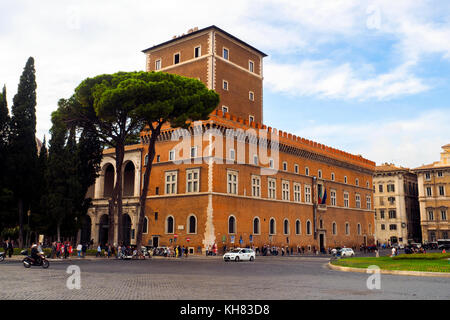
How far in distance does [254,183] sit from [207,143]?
7309 mm

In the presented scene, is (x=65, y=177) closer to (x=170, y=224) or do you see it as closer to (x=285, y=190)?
(x=170, y=224)

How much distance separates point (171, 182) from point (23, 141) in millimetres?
13907

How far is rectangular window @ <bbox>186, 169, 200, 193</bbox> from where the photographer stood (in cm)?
3963

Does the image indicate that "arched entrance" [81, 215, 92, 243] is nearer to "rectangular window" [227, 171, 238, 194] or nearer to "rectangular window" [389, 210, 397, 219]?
"rectangular window" [227, 171, 238, 194]

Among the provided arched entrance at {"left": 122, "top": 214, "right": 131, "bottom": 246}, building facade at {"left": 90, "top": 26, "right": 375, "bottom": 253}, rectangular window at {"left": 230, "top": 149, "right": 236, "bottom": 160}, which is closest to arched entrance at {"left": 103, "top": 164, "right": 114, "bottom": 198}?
building facade at {"left": 90, "top": 26, "right": 375, "bottom": 253}

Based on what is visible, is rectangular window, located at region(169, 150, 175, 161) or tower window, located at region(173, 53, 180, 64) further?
tower window, located at region(173, 53, 180, 64)

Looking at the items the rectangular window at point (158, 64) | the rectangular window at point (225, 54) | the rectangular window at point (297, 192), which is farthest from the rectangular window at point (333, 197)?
the rectangular window at point (158, 64)

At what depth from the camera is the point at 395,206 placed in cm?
7525

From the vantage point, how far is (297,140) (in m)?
49.2

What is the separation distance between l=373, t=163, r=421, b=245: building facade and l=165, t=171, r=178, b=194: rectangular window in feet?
155

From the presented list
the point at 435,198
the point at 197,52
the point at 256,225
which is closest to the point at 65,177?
the point at 256,225

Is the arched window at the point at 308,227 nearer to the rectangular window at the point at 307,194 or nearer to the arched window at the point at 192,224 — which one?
the rectangular window at the point at 307,194

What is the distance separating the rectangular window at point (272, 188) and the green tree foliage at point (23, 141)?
23089 mm
